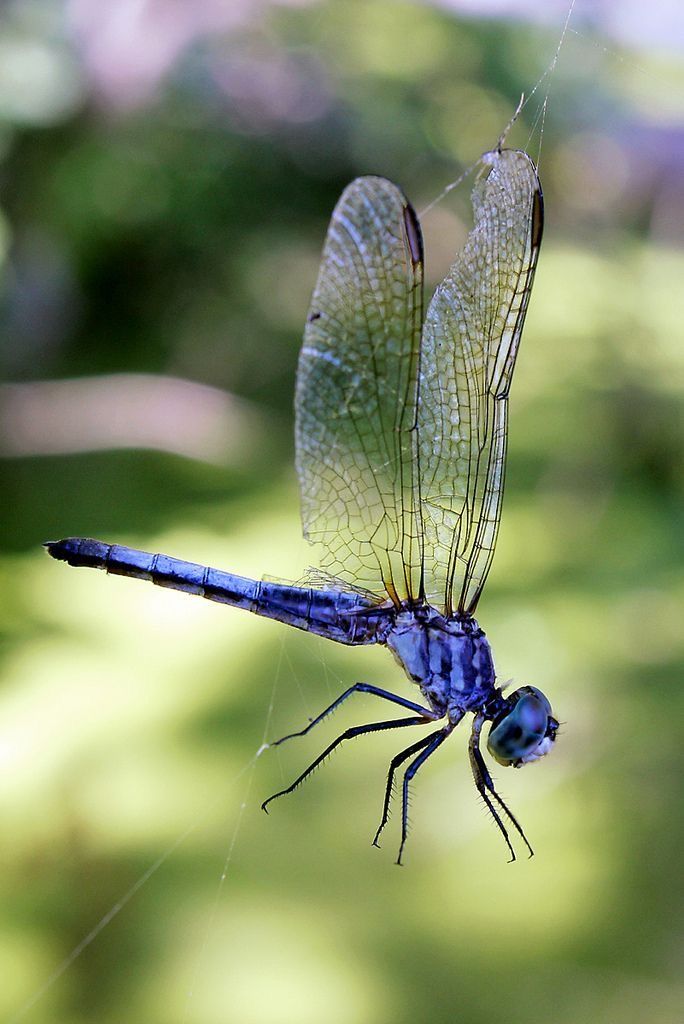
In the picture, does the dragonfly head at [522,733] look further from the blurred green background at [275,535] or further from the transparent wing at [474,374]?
the blurred green background at [275,535]

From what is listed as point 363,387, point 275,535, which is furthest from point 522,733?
point 275,535

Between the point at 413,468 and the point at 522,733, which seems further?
the point at 413,468

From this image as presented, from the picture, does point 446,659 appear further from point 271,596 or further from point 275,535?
point 275,535

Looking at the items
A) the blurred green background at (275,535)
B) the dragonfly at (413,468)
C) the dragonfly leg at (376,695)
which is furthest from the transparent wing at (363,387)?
the blurred green background at (275,535)

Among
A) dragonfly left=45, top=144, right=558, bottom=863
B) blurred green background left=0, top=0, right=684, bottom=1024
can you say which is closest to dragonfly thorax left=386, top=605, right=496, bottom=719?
dragonfly left=45, top=144, right=558, bottom=863

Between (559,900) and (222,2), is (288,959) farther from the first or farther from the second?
(222,2)

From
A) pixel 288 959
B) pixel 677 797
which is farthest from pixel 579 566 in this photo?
pixel 288 959

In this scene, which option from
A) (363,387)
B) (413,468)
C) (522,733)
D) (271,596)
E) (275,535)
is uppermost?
(275,535)

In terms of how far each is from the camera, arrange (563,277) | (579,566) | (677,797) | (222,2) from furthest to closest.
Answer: (563,277), (222,2), (579,566), (677,797)
